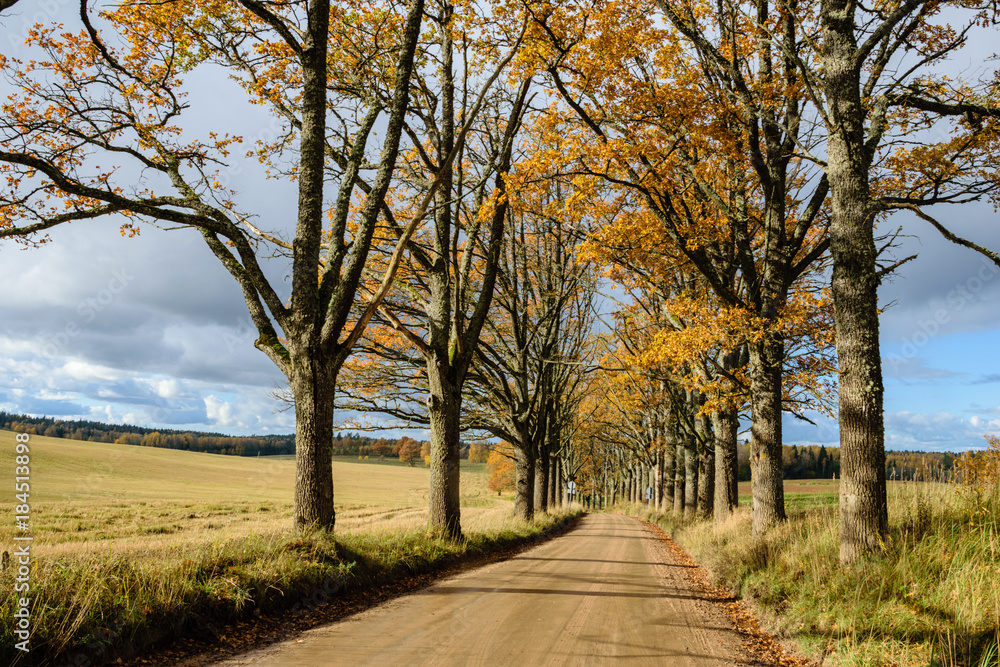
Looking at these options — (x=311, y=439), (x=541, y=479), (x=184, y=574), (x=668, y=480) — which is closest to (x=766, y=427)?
(x=311, y=439)

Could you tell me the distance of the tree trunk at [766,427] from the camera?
A: 9914 mm

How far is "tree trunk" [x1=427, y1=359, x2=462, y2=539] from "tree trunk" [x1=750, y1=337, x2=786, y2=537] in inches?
226

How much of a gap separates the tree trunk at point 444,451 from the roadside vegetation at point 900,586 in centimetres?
515

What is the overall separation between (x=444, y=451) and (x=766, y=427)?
6280 mm

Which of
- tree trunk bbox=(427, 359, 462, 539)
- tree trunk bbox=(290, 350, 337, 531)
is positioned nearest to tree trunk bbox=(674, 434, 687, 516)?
tree trunk bbox=(427, 359, 462, 539)

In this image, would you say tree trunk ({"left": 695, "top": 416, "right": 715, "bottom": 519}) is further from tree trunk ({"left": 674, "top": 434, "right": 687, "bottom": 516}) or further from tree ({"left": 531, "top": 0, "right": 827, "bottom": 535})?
tree ({"left": 531, "top": 0, "right": 827, "bottom": 535})

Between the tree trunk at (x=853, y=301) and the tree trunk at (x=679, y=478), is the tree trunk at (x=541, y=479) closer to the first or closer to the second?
the tree trunk at (x=679, y=478)

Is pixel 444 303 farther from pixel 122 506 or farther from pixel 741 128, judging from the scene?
pixel 122 506

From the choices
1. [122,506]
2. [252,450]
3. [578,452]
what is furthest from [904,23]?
[252,450]

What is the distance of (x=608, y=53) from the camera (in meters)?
9.38

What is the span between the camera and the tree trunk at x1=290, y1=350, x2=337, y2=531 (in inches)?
290

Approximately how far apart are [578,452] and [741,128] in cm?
4556

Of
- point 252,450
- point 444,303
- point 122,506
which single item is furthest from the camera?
point 252,450

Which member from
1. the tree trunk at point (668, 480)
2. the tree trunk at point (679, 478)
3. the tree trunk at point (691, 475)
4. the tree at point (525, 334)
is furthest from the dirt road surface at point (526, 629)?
the tree trunk at point (668, 480)
